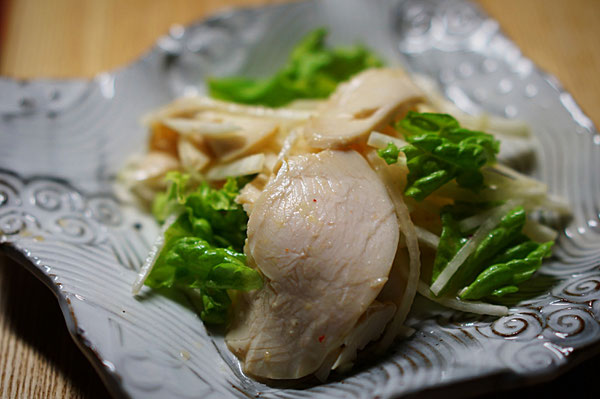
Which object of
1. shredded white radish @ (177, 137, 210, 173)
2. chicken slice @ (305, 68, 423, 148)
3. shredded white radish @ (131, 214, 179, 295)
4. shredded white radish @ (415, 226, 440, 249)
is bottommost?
shredded white radish @ (131, 214, 179, 295)

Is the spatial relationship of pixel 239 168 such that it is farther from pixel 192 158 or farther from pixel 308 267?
pixel 308 267

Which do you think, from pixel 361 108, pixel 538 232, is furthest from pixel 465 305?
pixel 361 108

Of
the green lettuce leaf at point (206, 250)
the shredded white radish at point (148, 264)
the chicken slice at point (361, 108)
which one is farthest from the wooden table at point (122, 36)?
the chicken slice at point (361, 108)

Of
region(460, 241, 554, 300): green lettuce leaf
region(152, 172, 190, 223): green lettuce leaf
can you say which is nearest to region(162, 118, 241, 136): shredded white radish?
region(152, 172, 190, 223): green lettuce leaf

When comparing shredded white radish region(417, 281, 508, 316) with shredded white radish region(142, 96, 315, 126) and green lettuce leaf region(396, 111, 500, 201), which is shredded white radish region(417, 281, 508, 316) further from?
shredded white radish region(142, 96, 315, 126)

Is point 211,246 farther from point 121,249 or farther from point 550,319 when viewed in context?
point 550,319

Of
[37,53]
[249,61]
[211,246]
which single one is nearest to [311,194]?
[211,246]

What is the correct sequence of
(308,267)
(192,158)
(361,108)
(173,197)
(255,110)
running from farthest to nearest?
1. (255,110)
2. (192,158)
3. (173,197)
4. (361,108)
5. (308,267)
